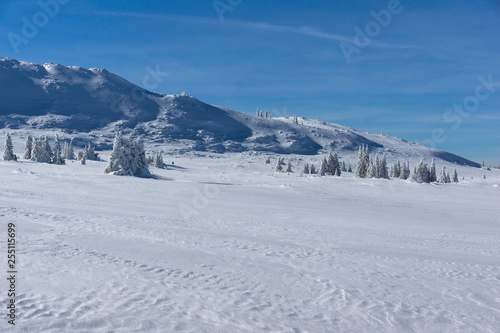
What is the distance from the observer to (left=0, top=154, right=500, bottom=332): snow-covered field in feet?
24.1

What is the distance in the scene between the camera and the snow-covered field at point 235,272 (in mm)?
7336

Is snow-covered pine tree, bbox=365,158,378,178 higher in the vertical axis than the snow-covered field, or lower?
higher

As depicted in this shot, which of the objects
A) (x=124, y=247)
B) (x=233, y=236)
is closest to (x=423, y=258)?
(x=233, y=236)

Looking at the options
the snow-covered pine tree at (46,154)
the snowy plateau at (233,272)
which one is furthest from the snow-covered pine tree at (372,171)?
the snow-covered pine tree at (46,154)

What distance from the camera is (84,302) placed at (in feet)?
24.0

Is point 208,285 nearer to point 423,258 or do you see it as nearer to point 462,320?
point 462,320

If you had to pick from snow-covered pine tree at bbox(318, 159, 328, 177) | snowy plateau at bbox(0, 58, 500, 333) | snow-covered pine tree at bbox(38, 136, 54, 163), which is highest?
snow-covered pine tree at bbox(318, 159, 328, 177)

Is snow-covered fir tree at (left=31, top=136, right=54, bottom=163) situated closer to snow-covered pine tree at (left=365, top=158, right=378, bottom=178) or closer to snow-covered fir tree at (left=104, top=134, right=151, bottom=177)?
snow-covered fir tree at (left=104, top=134, right=151, bottom=177)

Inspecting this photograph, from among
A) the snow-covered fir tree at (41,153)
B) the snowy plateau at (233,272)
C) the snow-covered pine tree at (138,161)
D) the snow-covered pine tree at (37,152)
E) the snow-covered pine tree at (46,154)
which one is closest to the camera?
the snowy plateau at (233,272)

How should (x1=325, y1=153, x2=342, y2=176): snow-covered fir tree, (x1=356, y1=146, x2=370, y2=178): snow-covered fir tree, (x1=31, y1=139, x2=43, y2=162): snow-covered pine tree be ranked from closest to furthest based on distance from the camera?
1. (x1=31, y1=139, x2=43, y2=162): snow-covered pine tree
2. (x1=356, y1=146, x2=370, y2=178): snow-covered fir tree
3. (x1=325, y1=153, x2=342, y2=176): snow-covered fir tree

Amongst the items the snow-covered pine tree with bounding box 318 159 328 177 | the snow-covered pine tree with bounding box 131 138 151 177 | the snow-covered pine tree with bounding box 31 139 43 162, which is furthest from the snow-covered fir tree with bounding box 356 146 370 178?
the snow-covered pine tree with bounding box 31 139 43 162

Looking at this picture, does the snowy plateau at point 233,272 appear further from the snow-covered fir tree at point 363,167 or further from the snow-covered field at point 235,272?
the snow-covered fir tree at point 363,167

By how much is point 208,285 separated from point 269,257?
3757mm

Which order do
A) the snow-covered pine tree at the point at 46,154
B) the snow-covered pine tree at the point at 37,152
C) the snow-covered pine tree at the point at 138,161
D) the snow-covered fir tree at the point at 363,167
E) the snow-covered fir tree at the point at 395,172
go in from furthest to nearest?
the snow-covered fir tree at the point at 395,172, the snow-covered fir tree at the point at 363,167, the snow-covered pine tree at the point at 46,154, the snow-covered pine tree at the point at 37,152, the snow-covered pine tree at the point at 138,161
